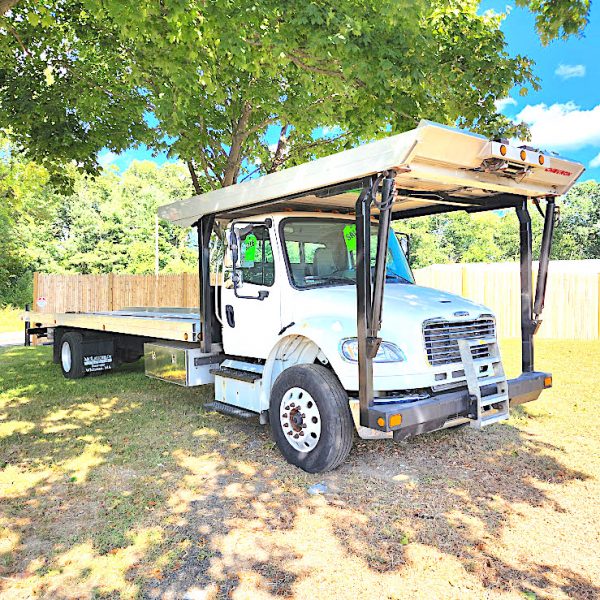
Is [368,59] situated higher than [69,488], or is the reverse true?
[368,59]

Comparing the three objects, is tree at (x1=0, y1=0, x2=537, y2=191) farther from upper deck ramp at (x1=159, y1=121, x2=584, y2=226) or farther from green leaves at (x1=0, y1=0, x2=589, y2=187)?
upper deck ramp at (x1=159, y1=121, x2=584, y2=226)

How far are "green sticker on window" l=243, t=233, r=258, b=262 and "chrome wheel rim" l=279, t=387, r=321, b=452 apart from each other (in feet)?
5.42

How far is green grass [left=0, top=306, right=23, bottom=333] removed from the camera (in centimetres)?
2277

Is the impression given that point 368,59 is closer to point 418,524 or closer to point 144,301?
point 418,524

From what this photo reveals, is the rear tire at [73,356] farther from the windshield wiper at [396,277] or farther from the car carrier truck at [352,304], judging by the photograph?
the windshield wiper at [396,277]

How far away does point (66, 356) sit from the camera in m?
10.2

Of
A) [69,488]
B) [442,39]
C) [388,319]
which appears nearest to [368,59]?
[442,39]

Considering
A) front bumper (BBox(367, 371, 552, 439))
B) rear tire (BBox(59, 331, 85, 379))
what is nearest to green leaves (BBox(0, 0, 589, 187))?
rear tire (BBox(59, 331, 85, 379))

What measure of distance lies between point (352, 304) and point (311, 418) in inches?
44.3

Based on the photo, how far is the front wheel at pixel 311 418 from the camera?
4.71 m

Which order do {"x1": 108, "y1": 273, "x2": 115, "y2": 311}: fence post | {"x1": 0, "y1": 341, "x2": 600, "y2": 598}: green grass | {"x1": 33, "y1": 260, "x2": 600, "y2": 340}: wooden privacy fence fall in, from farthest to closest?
1. {"x1": 108, "y1": 273, "x2": 115, "y2": 311}: fence post
2. {"x1": 33, "y1": 260, "x2": 600, "y2": 340}: wooden privacy fence
3. {"x1": 0, "y1": 341, "x2": 600, "y2": 598}: green grass

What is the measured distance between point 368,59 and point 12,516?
6.10m

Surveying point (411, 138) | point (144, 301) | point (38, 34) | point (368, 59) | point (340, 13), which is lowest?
point (144, 301)

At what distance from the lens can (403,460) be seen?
5.40 m
